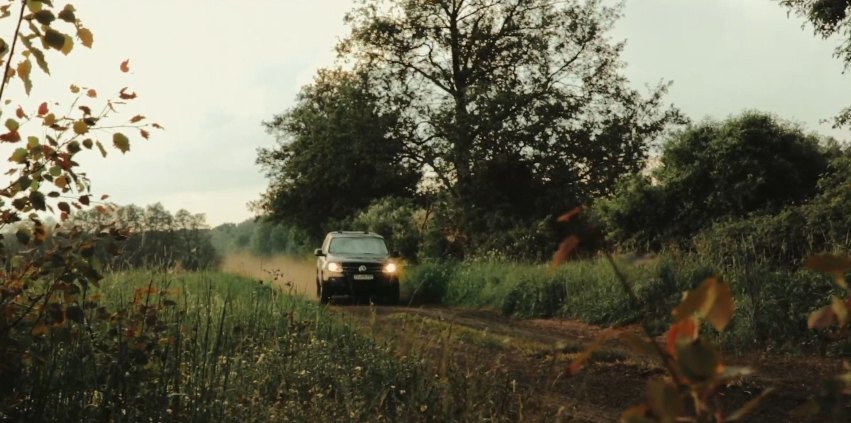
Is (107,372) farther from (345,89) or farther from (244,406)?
(345,89)

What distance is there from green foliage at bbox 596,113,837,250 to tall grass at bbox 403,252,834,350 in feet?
8.52

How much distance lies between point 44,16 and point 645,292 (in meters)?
11.5

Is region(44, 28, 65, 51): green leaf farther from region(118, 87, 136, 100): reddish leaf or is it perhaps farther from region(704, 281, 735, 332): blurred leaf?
region(704, 281, 735, 332): blurred leaf

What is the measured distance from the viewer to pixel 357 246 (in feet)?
64.6

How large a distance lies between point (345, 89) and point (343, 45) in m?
2.83

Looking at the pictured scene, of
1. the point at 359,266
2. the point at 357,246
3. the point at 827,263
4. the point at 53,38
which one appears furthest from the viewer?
the point at 357,246

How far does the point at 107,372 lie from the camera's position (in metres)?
4.88

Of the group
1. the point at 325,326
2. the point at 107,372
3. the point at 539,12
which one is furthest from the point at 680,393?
the point at 539,12

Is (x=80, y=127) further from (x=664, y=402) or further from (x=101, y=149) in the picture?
(x=664, y=402)

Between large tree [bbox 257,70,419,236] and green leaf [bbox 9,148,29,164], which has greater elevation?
large tree [bbox 257,70,419,236]

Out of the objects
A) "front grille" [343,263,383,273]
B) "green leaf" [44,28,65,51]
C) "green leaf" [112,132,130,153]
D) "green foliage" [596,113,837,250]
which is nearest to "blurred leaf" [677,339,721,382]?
"green leaf" [44,28,65,51]

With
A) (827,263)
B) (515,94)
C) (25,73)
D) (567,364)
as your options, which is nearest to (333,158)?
(515,94)

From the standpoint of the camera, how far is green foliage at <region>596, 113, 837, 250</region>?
57.9ft

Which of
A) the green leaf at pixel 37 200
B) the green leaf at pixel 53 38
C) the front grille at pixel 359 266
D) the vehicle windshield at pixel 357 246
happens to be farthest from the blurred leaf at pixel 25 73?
the vehicle windshield at pixel 357 246
